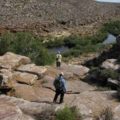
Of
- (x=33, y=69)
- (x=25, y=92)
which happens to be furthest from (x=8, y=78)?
(x=33, y=69)

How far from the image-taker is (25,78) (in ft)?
98.7

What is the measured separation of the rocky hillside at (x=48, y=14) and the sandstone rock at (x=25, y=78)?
38.2 metres

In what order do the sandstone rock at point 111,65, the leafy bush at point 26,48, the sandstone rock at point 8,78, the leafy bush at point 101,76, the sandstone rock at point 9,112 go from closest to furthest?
the sandstone rock at point 9,112 → the sandstone rock at point 8,78 → the leafy bush at point 101,76 → the sandstone rock at point 111,65 → the leafy bush at point 26,48

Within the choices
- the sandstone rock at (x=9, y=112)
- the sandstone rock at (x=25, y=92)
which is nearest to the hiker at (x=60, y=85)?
the sandstone rock at (x=25, y=92)

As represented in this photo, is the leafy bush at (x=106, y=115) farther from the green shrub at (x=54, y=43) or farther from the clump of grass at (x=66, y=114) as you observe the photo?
the green shrub at (x=54, y=43)

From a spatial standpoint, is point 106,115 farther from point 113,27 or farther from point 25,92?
point 113,27

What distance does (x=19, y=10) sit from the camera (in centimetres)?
9175

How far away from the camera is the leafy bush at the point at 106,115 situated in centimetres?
2339

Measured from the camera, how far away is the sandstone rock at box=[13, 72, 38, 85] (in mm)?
29719

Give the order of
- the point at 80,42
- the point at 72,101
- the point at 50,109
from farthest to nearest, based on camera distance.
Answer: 1. the point at 80,42
2. the point at 72,101
3. the point at 50,109

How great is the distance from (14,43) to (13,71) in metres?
11.9

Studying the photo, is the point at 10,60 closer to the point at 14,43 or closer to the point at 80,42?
the point at 14,43

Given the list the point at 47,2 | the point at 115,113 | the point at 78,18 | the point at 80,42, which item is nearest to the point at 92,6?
the point at 47,2

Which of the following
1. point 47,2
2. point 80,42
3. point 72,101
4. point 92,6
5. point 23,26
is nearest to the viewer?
point 72,101
